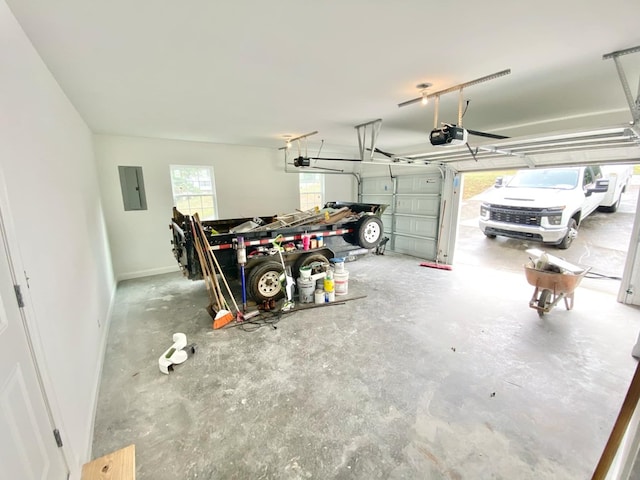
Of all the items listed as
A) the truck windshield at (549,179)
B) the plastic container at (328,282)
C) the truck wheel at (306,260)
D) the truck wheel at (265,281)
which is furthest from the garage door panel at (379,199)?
the truck wheel at (265,281)

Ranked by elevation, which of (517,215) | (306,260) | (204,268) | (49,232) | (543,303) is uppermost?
(49,232)

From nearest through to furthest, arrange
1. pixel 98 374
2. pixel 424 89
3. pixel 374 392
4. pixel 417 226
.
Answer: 1. pixel 374 392
2. pixel 98 374
3. pixel 424 89
4. pixel 417 226

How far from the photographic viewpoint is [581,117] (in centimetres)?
377

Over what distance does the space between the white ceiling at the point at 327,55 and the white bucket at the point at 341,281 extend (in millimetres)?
2388

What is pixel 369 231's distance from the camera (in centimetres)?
494

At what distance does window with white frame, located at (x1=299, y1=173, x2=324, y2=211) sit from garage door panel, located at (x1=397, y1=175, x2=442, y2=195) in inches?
87.0

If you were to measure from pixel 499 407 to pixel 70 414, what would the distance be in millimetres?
2984

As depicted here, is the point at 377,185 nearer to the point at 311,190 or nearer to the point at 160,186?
the point at 311,190

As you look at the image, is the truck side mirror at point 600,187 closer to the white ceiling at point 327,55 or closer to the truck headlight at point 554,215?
the truck headlight at point 554,215

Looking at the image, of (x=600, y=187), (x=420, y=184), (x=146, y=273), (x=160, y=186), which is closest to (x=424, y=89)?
(x=420, y=184)

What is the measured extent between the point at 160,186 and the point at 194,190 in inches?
25.3

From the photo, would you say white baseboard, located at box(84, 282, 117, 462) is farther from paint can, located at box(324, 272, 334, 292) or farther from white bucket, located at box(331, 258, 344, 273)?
white bucket, located at box(331, 258, 344, 273)

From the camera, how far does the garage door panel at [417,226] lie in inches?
248

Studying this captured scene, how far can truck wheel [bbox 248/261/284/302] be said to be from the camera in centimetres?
369
